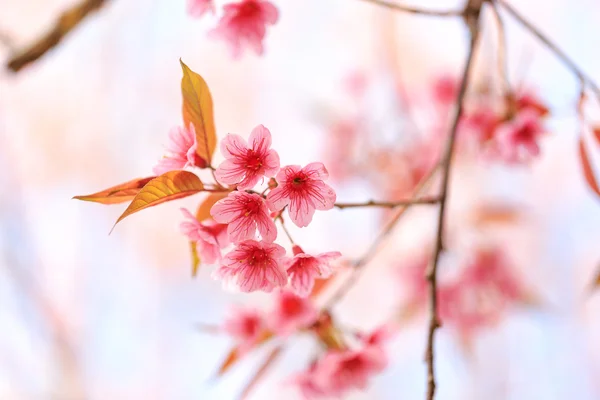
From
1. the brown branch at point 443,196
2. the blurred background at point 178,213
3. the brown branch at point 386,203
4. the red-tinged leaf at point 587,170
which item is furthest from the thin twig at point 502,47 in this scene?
the blurred background at point 178,213

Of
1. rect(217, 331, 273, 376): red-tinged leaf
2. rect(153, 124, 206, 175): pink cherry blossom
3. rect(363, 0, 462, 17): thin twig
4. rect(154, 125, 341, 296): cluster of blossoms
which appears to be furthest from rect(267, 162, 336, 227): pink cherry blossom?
rect(217, 331, 273, 376): red-tinged leaf

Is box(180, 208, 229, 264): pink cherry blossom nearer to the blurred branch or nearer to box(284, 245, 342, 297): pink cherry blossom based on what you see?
box(284, 245, 342, 297): pink cherry blossom

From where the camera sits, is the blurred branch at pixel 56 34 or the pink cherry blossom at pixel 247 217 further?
the blurred branch at pixel 56 34

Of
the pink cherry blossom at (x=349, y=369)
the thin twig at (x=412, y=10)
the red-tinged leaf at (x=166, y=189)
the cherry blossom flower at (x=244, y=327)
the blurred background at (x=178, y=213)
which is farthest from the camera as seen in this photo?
the blurred background at (x=178, y=213)

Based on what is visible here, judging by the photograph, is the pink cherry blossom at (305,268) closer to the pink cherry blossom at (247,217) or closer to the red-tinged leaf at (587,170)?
the pink cherry blossom at (247,217)

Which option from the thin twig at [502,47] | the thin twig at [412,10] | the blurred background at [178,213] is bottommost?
the blurred background at [178,213]

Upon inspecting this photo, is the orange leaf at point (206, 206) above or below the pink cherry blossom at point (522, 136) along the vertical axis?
above

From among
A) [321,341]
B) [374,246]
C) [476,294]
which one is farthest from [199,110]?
[476,294]
